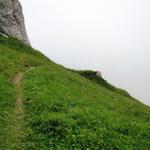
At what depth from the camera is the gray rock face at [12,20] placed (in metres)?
109

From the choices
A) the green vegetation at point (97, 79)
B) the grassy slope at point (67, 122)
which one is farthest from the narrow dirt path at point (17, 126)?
the green vegetation at point (97, 79)

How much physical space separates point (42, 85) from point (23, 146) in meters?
18.7

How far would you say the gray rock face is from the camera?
109 metres

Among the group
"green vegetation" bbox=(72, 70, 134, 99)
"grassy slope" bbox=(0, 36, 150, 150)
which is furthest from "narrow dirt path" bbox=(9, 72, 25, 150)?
"green vegetation" bbox=(72, 70, 134, 99)

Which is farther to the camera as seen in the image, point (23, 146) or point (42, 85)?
point (42, 85)

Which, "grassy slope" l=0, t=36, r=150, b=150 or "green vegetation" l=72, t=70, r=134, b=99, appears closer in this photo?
"grassy slope" l=0, t=36, r=150, b=150

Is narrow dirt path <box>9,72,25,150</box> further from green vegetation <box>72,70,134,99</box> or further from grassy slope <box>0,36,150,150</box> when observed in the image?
green vegetation <box>72,70,134,99</box>

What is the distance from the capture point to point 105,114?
118 feet

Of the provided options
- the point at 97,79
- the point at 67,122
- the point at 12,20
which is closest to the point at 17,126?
the point at 67,122

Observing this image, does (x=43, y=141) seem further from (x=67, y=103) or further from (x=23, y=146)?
(x=67, y=103)

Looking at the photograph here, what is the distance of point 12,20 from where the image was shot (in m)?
115

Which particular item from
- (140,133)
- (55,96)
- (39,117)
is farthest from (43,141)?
(55,96)

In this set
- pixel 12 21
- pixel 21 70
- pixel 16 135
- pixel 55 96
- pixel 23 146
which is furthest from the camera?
pixel 12 21

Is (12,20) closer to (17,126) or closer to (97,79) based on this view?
(97,79)
